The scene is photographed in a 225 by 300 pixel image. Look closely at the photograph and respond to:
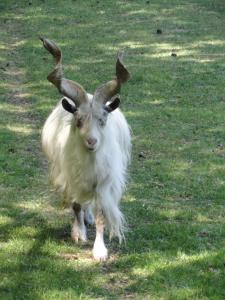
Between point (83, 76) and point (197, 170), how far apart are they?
6.49 meters

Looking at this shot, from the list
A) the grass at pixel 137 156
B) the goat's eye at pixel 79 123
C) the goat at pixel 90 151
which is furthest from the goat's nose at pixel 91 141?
the grass at pixel 137 156

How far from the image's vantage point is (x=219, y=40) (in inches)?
792

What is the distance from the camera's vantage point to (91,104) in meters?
7.27

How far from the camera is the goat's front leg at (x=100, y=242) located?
744cm

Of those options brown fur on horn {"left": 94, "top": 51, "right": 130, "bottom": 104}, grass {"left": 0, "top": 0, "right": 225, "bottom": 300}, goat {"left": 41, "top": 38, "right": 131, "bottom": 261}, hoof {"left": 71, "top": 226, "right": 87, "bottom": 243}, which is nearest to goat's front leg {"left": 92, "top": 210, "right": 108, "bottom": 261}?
goat {"left": 41, "top": 38, "right": 131, "bottom": 261}

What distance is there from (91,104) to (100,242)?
152 cm

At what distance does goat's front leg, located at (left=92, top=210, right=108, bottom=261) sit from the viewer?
7441 millimetres

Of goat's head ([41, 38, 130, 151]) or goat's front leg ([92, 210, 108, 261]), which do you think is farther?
goat's front leg ([92, 210, 108, 261])

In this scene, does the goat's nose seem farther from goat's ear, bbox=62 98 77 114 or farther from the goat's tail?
the goat's tail

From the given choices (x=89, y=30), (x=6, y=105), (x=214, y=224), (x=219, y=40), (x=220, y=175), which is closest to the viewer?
(x=214, y=224)

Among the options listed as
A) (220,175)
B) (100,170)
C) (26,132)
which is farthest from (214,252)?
(26,132)

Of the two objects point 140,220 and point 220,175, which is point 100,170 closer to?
point 140,220

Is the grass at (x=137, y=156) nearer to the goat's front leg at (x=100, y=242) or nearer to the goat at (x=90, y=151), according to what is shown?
the goat's front leg at (x=100, y=242)

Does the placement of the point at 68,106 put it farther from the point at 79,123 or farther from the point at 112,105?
the point at 112,105
